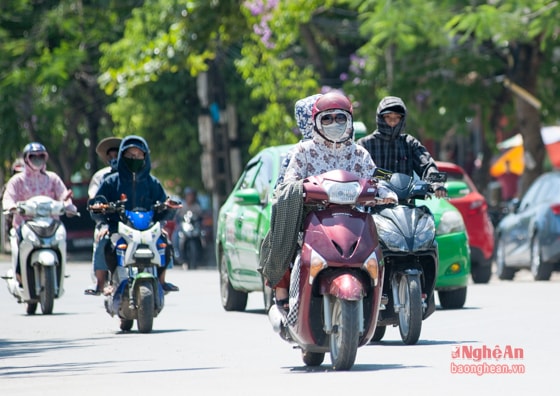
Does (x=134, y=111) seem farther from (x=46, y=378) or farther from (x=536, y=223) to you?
(x=46, y=378)

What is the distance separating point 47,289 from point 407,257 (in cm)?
577

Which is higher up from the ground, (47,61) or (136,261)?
(47,61)

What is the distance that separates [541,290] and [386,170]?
6.26 meters

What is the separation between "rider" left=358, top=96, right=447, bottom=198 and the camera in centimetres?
1356

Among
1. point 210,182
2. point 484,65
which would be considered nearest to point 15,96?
point 210,182

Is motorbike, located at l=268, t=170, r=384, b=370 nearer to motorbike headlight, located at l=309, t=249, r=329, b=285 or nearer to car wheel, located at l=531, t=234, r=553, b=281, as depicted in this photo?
motorbike headlight, located at l=309, t=249, r=329, b=285

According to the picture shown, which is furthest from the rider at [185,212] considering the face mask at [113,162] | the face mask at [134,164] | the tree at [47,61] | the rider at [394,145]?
the rider at [394,145]

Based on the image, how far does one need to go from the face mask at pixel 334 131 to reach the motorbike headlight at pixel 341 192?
49 centimetres

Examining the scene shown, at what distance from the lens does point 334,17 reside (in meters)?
34.9

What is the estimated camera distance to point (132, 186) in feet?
48.2

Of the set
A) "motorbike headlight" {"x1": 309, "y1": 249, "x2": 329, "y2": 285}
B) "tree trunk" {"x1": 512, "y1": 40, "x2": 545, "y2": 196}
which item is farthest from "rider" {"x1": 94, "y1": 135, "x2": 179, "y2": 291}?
"tree trunk" {"x1": 512, "y1": 40, "x2": 545, "y2": 196}

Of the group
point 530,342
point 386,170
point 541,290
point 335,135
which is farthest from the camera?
point 541,290

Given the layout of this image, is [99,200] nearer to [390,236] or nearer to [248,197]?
[248,197]

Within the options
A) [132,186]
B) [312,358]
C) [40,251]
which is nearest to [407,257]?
[312,358]
